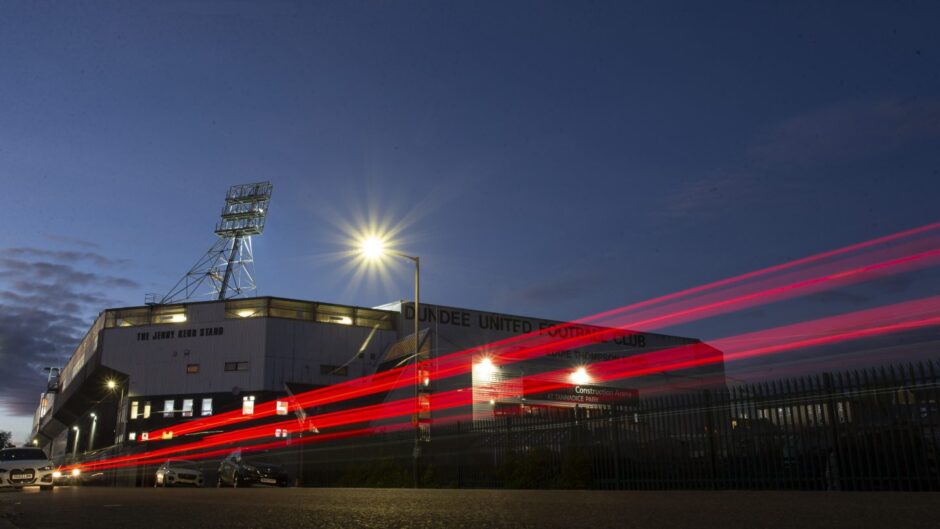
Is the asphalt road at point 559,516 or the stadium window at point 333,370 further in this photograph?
the stadium window at point 333,370

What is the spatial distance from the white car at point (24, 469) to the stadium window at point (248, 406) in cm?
3555

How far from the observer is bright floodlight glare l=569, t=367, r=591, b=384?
46375 millimetres

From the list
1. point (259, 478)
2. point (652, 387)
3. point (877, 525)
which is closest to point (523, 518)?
point (877, 525)

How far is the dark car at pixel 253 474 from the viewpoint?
29109 millimetres

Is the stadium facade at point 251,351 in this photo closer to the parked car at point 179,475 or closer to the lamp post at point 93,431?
the lamp post at point 93,431

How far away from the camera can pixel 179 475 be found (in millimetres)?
32531

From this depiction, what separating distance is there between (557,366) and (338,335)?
1089 inches

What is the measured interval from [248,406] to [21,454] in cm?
3600

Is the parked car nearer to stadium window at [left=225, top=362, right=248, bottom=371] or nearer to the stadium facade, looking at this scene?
the stadium facade

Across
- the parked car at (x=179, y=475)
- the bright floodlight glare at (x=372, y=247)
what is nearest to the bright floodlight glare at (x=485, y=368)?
the bright floodlight glare at (x=372, y=247)

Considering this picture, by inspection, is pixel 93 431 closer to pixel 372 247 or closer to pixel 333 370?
pixel 333 370

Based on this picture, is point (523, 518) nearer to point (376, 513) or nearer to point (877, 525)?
point (376, 513)

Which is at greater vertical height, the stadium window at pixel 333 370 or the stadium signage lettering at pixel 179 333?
the stadium signage lettering at pixel 179 333

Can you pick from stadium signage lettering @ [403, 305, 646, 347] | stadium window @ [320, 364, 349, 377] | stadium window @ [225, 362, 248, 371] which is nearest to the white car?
stadium window @ [225, 362, 248, 371]
